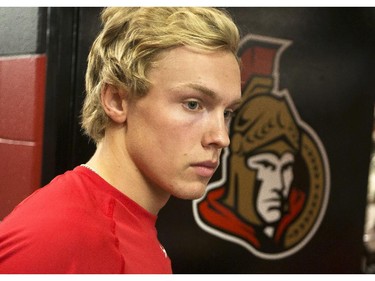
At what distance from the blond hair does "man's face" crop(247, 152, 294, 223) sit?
0.84m

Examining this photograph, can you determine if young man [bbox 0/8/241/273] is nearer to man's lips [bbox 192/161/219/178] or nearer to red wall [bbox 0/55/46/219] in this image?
man's lips [bbox 192/161/219/178]

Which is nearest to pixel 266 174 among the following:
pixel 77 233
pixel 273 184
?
pixel 273 184

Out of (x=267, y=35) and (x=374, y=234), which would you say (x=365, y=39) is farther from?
(x=374, y=234)

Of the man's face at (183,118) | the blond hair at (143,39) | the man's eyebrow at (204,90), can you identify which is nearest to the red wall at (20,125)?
the blond hair at (143,39)

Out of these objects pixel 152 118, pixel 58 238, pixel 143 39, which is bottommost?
pixel 58 238

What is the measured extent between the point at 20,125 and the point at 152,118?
48 cm

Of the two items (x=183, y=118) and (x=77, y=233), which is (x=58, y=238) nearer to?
(x=77, y=233)

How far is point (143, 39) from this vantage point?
803mm

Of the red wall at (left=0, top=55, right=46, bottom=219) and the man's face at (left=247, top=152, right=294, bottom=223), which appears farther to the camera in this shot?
the man's face at (left=247, top=152, right=294, bottom=223)

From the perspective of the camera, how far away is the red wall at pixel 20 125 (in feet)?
3.61

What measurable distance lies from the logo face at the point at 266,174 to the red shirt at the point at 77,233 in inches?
29.8

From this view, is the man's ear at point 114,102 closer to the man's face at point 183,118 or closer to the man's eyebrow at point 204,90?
the man's face at point 183,118

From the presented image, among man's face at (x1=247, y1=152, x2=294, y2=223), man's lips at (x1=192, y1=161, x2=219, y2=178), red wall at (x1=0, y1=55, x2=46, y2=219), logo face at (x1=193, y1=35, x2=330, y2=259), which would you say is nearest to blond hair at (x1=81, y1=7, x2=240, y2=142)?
man's lips at (x1=192, y1=161, x2=219, y2=178)

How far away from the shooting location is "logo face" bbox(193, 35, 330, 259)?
61.6 inches
